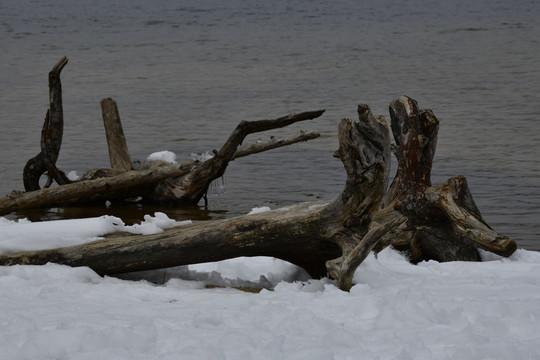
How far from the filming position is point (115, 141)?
38.1 feet

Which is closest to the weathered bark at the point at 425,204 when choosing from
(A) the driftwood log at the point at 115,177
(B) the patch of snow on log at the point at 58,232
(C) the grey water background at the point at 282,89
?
(C) the grey water background at the point at 282,89

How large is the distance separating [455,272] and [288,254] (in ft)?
4.35

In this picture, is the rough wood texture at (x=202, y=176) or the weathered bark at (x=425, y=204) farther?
the rough wood texture at (x=202, y=176)

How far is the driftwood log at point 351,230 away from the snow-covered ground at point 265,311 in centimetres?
19

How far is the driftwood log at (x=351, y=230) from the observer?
237 inches

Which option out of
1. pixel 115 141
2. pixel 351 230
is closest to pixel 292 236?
pixel 351 230

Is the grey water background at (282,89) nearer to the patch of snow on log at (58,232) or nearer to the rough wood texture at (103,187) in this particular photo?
the rough wood texture at (103,187)

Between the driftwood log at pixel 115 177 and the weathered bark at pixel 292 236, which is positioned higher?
the weathered bark at pixel 292 236

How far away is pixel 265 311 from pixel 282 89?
16679 millimetres

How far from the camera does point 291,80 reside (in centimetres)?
2347

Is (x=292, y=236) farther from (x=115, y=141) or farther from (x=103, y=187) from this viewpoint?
(x=115, y=141)

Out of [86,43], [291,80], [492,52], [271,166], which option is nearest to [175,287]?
[271,166]

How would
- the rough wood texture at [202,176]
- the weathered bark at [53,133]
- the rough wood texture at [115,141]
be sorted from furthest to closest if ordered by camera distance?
the rough wood texture at [115,141] → the weathered bark at [53,133] → the rough wood texture at [202,176]

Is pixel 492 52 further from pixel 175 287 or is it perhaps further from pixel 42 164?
pixel 175 287
